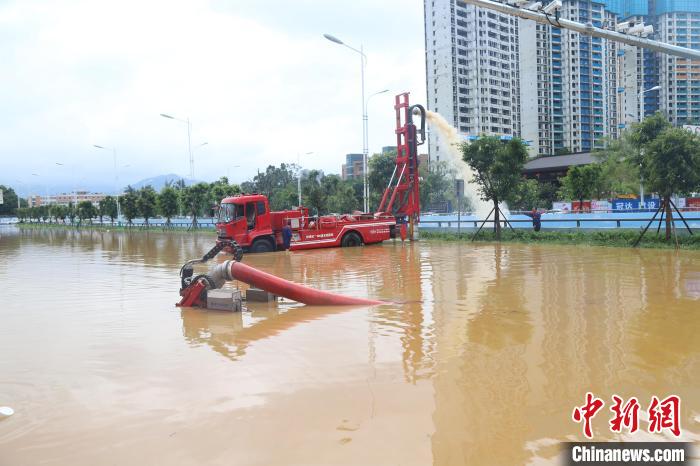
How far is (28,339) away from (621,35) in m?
21.3

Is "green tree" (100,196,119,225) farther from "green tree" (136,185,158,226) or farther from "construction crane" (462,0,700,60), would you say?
"construction crane" (462,0,700,60)

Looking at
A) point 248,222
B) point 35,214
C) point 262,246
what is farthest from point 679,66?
point 35,214

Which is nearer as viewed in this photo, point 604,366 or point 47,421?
point 47,421

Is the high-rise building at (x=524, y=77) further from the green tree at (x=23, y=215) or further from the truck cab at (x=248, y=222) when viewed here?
the green tree at (x=23, y=215)

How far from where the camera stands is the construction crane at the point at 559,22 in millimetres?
19281

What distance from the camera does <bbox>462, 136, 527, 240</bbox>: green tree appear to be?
72.7 feet

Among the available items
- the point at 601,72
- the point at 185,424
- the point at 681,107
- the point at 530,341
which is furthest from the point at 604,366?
the point at 601,72

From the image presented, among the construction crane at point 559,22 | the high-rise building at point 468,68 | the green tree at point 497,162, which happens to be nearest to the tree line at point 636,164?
the green tree at point 497,162

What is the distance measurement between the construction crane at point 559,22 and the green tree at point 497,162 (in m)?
4.67

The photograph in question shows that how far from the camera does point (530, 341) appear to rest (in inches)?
248

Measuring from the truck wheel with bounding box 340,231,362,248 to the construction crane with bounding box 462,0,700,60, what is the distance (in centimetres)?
988

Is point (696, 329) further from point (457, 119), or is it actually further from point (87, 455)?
point (457, 119)

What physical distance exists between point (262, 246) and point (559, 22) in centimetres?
1346

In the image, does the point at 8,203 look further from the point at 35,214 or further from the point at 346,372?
the point at 346,372
